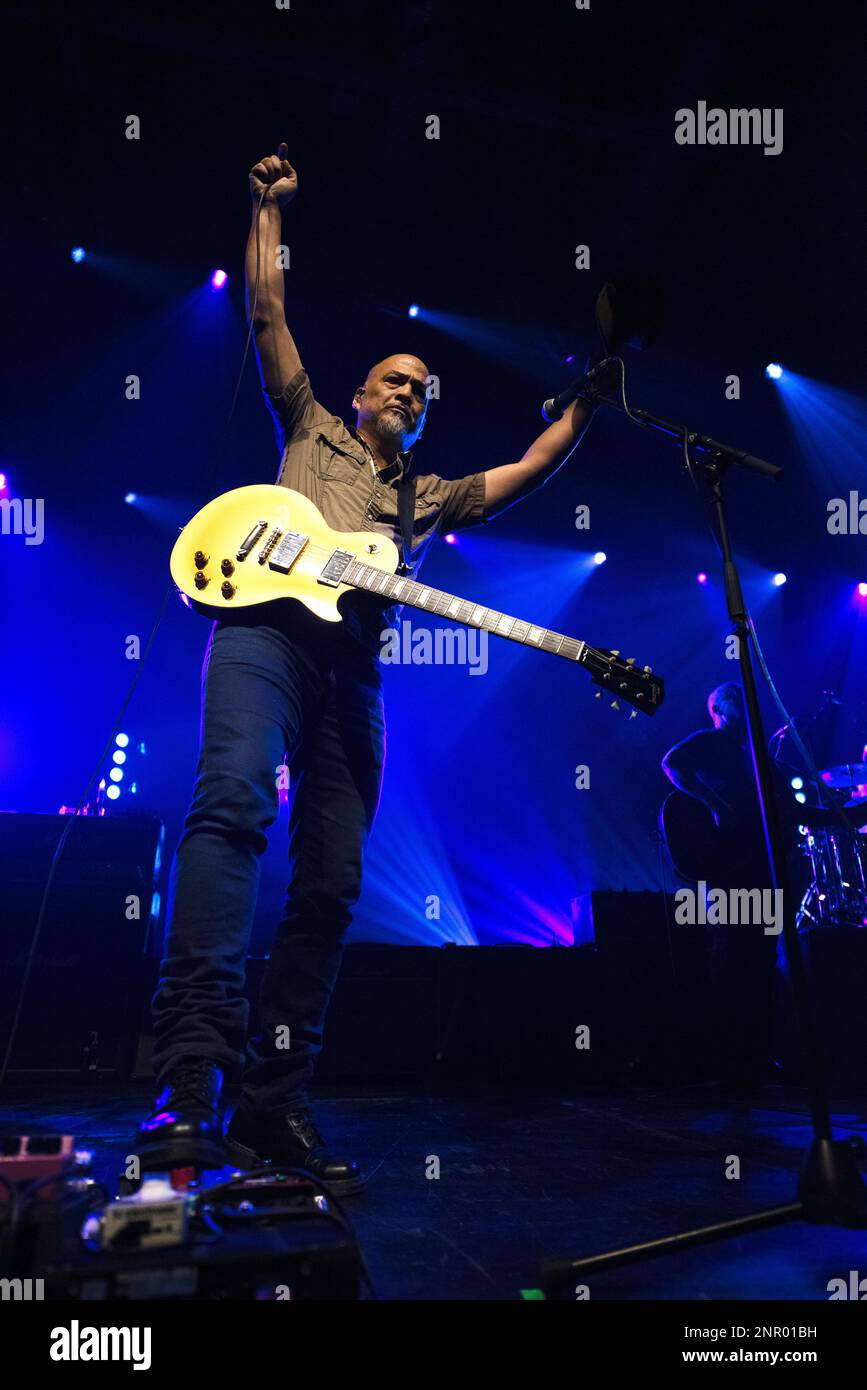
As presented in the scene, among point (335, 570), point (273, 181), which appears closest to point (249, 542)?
point (335, 570)

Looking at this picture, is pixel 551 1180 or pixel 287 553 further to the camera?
pixel 287 553

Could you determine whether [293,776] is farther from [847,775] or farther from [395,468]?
[847,775]

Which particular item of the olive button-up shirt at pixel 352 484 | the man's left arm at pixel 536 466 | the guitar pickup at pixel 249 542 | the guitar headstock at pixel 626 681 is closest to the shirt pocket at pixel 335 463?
the olive button-up shirt at pixel 352 484

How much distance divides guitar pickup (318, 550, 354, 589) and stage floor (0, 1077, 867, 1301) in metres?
1.65

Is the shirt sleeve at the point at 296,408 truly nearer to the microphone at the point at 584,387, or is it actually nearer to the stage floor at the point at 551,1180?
the microphone at the point at 584,387

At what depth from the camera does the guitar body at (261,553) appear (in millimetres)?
2590

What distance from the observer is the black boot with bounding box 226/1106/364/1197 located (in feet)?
7.00

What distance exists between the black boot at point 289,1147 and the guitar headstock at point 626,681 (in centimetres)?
154

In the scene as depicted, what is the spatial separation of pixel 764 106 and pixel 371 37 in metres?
2.43

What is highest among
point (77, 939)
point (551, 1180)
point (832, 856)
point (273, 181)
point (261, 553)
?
point (273, 181)

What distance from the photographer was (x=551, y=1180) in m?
2.33

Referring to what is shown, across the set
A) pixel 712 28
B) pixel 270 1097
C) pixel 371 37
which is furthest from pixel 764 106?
pixel 270 1097

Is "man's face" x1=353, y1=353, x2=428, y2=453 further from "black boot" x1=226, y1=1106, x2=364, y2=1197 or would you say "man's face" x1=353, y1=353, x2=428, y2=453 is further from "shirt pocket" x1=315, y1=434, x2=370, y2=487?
"black boot" x1=226, y1=1106, x2=364, y2=1197

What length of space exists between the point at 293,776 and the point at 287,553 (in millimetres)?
702
